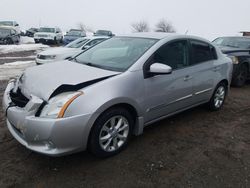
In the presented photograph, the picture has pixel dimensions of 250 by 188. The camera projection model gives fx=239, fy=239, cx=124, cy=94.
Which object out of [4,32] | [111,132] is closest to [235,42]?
[111,132]

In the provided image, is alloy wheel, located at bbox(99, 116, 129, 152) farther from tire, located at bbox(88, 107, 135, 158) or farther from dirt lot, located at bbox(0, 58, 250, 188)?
dirt lot, located at bbox(0, 58, 250, 188)

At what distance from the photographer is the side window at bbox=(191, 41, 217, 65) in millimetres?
4062

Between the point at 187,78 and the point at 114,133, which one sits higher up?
the point at 187,78

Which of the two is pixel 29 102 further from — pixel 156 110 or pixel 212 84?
pixel 212 84

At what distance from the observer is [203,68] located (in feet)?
13.6

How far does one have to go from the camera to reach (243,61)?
7168mm

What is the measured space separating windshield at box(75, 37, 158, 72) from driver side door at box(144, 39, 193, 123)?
249mm

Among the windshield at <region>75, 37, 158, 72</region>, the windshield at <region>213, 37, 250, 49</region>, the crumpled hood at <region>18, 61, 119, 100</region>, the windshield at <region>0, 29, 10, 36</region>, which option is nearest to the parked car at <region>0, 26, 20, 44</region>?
the windshield at <region>0, 29, 10, 36</region>

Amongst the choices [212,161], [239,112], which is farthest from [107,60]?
[239,112]

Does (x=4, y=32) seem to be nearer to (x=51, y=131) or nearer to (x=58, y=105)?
(x=58, y=105)

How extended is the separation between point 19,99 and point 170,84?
207 centimetres

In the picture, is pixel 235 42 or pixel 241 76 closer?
pixel 241 76

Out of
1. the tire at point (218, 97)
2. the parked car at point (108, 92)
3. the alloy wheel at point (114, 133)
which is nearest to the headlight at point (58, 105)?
the parked car at point (108, 92)

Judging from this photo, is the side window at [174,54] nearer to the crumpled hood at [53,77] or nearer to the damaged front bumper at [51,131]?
the crumpled hood at [53,77]
